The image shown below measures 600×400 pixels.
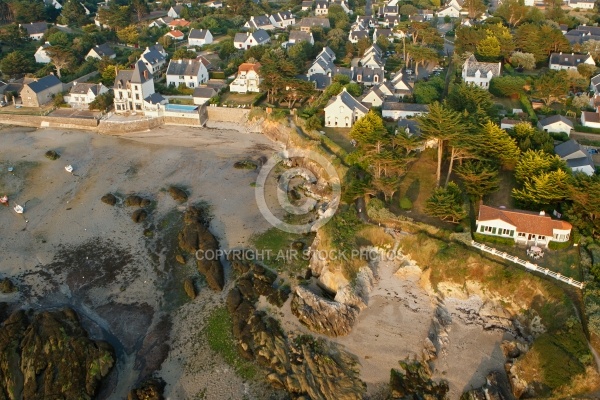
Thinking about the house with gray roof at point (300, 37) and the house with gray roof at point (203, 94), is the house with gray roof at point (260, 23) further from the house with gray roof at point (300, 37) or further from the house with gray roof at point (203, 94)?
the house with gray roof at point (203, 94)

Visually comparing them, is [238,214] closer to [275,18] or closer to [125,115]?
[125,115]

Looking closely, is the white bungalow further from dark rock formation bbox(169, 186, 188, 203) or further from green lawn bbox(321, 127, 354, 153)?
dark rock formation bbox(169, 186, 188, 203)

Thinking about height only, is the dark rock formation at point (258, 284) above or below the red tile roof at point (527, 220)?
below

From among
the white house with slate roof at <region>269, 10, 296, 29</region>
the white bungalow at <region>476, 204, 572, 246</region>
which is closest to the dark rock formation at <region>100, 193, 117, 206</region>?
the white bungalow at <region>476, 204, 572, 246</region>

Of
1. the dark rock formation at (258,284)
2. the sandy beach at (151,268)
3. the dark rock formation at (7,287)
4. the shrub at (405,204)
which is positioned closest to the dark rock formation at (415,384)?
the sandy beach at (151,268)

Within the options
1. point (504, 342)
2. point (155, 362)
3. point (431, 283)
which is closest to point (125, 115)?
point (155, 362)

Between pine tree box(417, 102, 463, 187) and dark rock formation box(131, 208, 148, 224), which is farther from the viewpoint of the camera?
dark rock formation box(131, 208, 148, 224)
